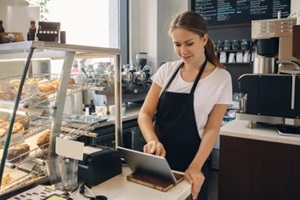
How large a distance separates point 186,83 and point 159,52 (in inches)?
99.2

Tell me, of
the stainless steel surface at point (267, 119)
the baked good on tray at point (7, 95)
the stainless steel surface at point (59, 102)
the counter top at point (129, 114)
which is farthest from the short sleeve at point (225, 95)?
the counter top at point (129, 114)

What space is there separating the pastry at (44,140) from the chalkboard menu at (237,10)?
9.93 feet

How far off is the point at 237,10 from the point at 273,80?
174cm

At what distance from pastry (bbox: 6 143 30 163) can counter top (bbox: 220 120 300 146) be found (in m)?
1.55

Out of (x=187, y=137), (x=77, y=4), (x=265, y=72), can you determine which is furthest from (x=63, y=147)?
(x=77, y=4)

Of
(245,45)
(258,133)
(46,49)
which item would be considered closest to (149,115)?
(46,49)

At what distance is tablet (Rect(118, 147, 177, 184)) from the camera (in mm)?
1060

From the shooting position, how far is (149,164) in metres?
1.12

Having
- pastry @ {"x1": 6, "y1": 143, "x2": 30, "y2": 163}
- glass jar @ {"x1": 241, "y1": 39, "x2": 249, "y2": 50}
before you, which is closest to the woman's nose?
pastry @ {"x1": 6, "y1": 143, "x2": 30, "y2": 163}

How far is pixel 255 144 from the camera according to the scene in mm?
2248

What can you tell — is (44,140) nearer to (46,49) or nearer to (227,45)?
(46,49)

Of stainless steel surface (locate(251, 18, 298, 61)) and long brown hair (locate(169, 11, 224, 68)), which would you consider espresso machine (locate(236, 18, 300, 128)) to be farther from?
long brown hair (locate(169, 11, 224, 68))

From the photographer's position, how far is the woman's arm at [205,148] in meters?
1.18

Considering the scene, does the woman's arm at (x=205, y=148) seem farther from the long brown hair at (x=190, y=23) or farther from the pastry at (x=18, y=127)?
the pastry at (x=18, y=127)
